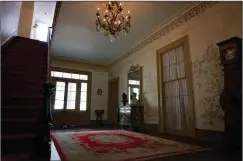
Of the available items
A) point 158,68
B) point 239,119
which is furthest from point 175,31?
point 239,119

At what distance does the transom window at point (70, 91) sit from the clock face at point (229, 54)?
681 cm

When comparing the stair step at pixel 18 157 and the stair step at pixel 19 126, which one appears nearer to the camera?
the stair step at pixel 18 157

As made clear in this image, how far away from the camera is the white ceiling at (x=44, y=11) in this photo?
218 inches

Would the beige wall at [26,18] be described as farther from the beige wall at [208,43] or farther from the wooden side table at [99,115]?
the wooden side table at [99,115]

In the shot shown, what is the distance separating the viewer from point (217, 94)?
356cm

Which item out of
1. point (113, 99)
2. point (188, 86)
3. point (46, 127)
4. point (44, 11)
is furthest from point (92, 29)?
point (113, 99)

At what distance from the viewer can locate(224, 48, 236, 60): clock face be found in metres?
3.00

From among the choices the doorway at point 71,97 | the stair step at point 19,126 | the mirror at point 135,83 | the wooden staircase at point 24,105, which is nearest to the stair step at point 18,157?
the wooden staircase at point 24,105

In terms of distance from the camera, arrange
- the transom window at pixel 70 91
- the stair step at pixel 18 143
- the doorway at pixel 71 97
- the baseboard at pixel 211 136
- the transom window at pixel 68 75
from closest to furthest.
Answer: the stair step at pixel 18 143
the baseboard at pixel 211 136
the doorway at pixel 71 97
the transom window at pixel 70 91
the transom window at pixel 68 75

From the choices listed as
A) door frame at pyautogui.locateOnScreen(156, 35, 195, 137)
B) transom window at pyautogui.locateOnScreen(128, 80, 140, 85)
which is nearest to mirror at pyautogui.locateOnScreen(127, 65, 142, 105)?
transom window at pyautogui.locateOnScreen(128, 80, 140, 85)

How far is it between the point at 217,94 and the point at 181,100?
1.11 meters

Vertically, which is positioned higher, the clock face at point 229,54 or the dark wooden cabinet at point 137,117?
the clock face at point 229,54

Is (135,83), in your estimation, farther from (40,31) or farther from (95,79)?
(40,31)

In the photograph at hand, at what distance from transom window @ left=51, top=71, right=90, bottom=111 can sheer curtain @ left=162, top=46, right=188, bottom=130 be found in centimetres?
482
